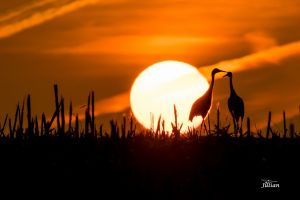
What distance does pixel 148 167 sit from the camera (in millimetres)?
9836

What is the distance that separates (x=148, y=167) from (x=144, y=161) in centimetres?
21

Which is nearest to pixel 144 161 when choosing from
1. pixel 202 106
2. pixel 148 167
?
pixel 148 167

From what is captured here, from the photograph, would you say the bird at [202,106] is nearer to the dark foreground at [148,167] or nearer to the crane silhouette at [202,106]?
the crane silhouette at [202,106]

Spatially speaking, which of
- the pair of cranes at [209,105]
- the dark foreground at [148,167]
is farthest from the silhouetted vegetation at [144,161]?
the pair of cranes at [209,105]

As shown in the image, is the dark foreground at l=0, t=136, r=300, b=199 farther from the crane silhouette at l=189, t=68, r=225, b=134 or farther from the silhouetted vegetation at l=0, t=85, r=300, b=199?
the crane silhouette at l=189, t=68, r=225, b=134

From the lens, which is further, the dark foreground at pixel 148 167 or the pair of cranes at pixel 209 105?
the pair of cranes at pixel 209 105

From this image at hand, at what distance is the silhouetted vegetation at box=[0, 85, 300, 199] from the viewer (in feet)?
30.7

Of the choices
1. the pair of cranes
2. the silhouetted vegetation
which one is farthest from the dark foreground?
the pair of cranes

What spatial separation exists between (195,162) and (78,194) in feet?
6.21

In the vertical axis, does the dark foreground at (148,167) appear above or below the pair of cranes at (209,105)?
below

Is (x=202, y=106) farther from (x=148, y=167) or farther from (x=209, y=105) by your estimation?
(x=148, y=167)

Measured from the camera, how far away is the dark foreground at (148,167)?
30.4 ft

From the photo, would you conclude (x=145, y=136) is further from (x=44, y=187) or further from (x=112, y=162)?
(x=44, y=187)

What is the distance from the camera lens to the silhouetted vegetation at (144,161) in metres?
9.34
